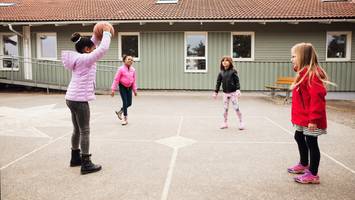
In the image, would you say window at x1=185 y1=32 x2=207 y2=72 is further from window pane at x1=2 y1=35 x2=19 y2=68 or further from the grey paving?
window pane at x1=2 y1=35 x2=19 y2=68

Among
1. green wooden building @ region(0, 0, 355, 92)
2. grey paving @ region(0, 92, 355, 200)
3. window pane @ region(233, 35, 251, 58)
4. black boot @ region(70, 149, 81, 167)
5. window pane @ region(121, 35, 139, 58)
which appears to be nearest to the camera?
grey paving @ region(0, 92, 355, 200)

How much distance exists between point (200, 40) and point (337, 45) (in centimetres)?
690

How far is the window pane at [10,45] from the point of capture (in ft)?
60.2

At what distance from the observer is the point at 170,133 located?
682 cm

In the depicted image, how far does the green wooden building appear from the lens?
1598cm

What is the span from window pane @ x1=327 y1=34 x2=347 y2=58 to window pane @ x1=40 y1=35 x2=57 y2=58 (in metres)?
14.5

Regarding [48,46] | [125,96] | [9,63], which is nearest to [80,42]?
[125,96]

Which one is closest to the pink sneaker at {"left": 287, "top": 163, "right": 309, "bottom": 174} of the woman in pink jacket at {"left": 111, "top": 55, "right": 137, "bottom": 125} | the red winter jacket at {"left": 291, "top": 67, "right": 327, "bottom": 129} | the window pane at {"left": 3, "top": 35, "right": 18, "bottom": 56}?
the red winter jacket at {"left": 291, "top": 67, "right": 327, "bottom": 129}

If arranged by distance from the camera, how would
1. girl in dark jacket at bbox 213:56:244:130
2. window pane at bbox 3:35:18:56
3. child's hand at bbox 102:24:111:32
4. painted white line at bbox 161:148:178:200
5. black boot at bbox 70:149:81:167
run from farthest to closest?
window pane at bbox 3:35:18:56, girl in dark jacket at bbox 213:56:244:130, black boot at bbox 70:149:81:167, child's hand at bbox 102:24:111:32, painted white line at bbox 161:148:178:200

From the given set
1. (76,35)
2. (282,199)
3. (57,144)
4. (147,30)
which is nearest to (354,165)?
(282,199)

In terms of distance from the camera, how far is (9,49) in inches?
730

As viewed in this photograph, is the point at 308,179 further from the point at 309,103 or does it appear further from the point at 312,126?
the point at 309,103

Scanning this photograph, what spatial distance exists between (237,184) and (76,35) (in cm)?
266

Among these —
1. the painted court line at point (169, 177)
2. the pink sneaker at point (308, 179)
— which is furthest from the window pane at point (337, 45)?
the pink sneaker at point (308, 179)
